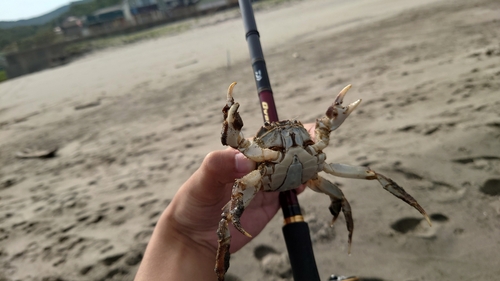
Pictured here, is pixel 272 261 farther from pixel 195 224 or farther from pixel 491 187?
pixel 491 187

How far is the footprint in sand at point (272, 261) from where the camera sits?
8.94ft

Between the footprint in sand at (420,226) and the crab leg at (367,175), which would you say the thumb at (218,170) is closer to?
the crab leg at (367,175)

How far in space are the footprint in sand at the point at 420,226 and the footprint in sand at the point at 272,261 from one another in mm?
959

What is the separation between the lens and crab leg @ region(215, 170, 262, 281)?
6.26 feet

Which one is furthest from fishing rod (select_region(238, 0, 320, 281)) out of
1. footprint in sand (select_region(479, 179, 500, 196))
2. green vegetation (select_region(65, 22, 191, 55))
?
green vegetation (select_region(65, 22, 191, 55))

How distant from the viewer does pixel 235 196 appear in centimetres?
198

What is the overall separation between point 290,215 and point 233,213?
0.52 meters

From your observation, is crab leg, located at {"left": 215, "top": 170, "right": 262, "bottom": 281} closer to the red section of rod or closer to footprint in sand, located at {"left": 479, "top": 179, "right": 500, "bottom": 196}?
the red section of rod

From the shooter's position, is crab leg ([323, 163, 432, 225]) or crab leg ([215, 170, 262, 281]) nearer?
crab leg ([215, 170, 262, 281])

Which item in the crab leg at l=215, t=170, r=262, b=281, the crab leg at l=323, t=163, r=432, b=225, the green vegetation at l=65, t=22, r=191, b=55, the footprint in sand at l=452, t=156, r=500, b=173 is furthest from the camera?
the green vegetation at l=65, t=22, r=191, b=55

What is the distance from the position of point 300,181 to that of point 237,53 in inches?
441

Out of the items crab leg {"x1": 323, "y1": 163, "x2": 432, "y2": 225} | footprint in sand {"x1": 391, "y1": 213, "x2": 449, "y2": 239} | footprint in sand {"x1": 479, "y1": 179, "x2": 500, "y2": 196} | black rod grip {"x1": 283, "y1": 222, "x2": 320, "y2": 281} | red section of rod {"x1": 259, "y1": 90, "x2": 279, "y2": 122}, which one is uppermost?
red section of rod {"x1": 259, "y1": 90, "x2": 279, "y2": 122}

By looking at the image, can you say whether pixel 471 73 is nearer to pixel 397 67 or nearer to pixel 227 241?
pixel 397 67

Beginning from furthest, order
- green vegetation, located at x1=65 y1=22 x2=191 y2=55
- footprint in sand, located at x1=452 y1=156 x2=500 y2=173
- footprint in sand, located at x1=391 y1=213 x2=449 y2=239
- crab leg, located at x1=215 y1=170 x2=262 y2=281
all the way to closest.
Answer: green vegetation, located at x1=65 y1=22 x2=191 y2=55 < footprint in sand, located at x1=452 y1=156 x2=500 y2=173 < footprint in sand, located at x1=391 y1=213 x2=449 y2=239 < crab leg, located at x1=215 y1=170 x2=262 y2=281
